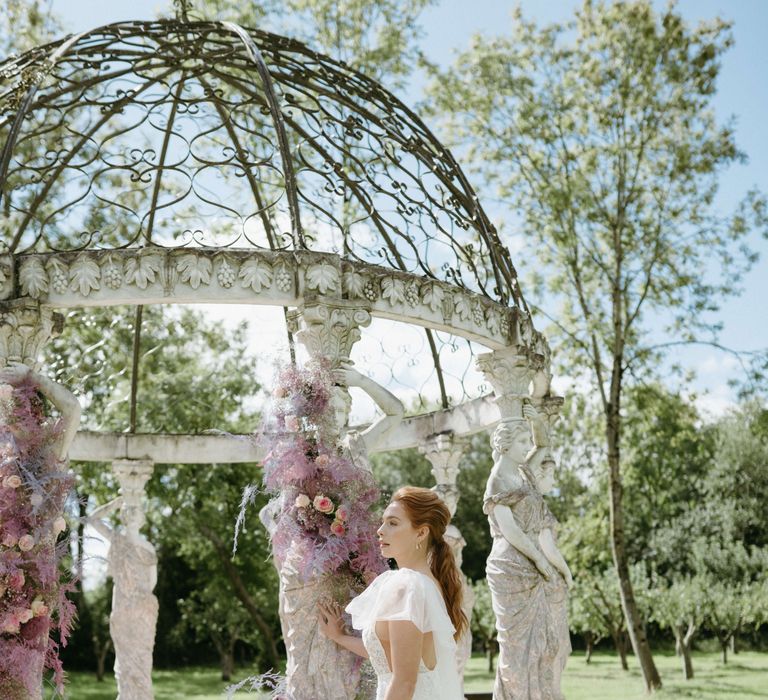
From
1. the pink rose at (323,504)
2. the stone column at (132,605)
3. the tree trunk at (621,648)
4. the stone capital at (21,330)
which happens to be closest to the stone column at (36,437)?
the stone capital at (21,330)

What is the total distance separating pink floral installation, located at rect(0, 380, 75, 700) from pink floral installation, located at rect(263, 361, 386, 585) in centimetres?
181

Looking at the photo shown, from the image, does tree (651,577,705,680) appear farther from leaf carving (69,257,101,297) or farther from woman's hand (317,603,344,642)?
leaf carving (69,257,101,297)

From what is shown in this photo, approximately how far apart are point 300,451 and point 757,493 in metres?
35.7

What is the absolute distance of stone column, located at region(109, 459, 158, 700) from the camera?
45.4ft

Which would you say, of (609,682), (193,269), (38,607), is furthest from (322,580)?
(609,682)

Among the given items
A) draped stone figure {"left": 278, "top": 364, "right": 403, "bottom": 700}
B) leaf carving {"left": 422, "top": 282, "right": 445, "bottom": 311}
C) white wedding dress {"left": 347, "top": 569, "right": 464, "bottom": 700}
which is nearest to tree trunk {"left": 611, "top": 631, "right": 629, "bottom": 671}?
leaf carving {"left": 422, "top": 282, "right": 445, "bottom": 311}

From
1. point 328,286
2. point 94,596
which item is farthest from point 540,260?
point 94,596

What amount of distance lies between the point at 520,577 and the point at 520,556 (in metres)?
0.22

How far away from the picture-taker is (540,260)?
23.1m

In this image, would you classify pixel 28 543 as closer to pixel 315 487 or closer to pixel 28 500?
pixel 28 500

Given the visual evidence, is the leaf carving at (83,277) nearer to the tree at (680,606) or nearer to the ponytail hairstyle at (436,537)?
the ponytail hairstyle at (436,537)

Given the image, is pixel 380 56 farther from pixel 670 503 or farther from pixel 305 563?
pixel 670 503

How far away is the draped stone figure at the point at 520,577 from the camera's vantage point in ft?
33.1

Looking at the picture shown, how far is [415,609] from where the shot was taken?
165 inches
